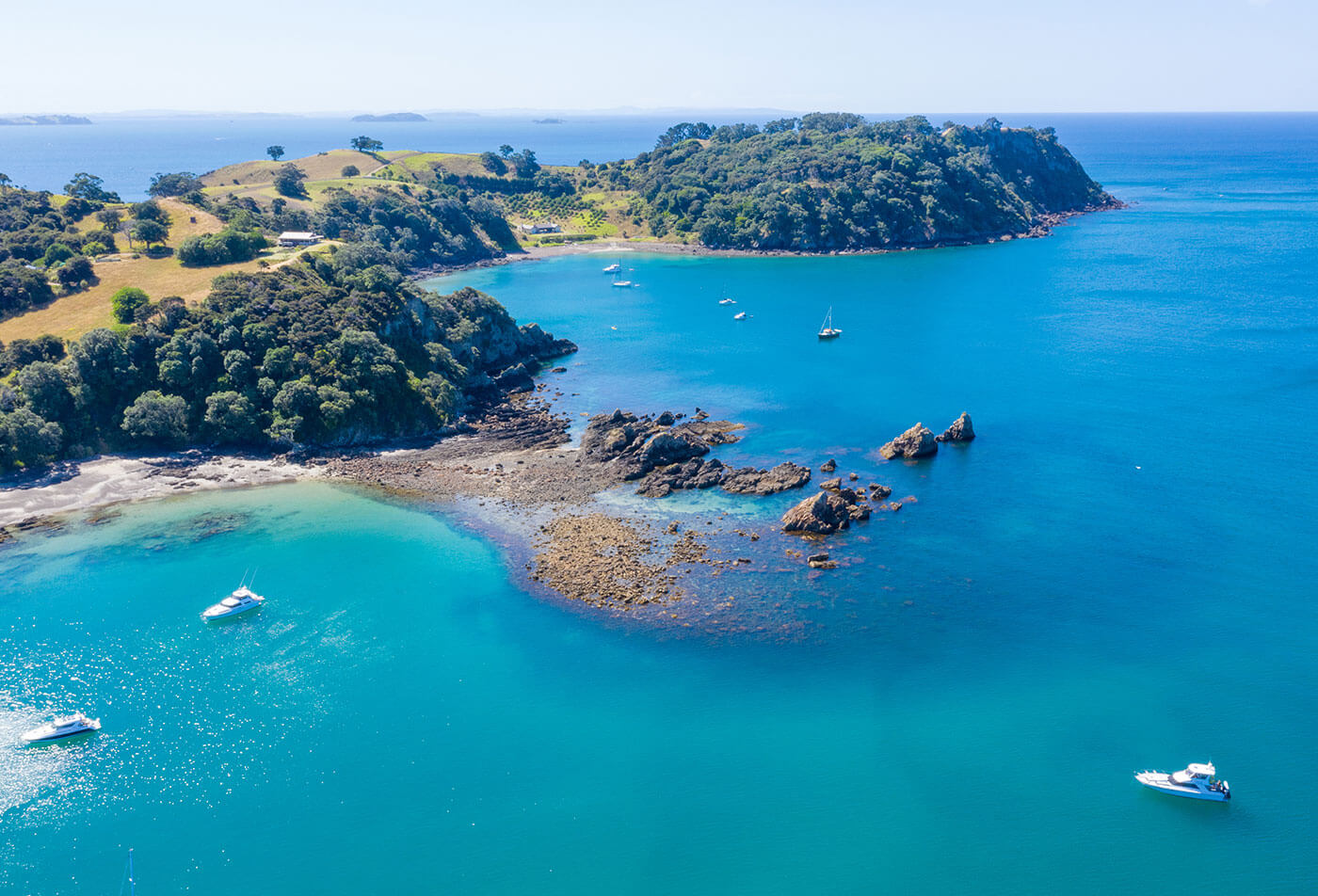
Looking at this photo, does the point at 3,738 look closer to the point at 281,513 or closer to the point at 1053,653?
the point at 281,513

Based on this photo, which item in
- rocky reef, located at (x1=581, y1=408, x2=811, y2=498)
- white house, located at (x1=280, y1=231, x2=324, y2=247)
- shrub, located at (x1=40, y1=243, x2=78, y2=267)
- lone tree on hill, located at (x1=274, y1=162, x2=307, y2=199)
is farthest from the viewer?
lone tree on hill, located at (x1=274, y1=162, x2=307, y2=199)

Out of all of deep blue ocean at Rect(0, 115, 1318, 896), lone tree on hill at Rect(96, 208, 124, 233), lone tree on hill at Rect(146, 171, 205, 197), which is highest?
lone tree on hill at Rect(146, 171, 205, 197)

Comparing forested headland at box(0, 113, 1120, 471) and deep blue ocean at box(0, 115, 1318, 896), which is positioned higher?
forested headland at box(0, 113, 1120, 471)

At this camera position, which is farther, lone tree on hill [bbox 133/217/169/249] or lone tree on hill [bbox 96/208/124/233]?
lone tree on hill [bbox 96/208/124/233]

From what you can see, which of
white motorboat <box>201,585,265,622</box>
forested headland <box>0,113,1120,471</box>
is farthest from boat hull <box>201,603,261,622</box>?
forested headland <box>0,113,1120,471</box>

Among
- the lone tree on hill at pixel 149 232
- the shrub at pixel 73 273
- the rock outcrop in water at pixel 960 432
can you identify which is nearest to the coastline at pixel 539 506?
the rock outcrop in water at pixel 960 432

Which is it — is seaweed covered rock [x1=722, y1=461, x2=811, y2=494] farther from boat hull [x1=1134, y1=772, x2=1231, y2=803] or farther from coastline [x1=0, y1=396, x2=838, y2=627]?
boat hull [x1=1134, y1=772, x2=1231, y2=803]

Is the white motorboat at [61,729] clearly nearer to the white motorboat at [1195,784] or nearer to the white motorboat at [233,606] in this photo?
the white motorboat at [233,606]

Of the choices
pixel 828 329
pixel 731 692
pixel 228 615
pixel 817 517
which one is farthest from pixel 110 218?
pixel 731 692
